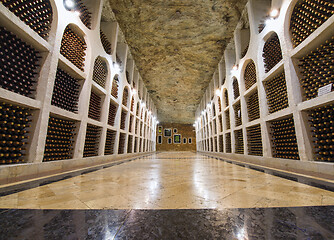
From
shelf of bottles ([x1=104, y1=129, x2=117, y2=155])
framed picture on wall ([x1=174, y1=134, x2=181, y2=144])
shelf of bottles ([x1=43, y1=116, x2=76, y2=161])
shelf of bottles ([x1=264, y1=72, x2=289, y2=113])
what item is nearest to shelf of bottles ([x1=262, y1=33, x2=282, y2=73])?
shelf of bottles ([x1=264, y1=72, x2=289, y2=113])

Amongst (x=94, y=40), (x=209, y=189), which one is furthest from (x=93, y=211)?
(x=94, y=40)

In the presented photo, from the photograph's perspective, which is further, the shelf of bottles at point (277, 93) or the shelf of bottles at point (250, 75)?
the shelf of bottles at point (250, 75)

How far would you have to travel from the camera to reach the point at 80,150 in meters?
4.45

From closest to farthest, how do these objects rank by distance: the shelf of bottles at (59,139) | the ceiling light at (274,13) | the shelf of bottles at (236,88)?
the shelf of bottles at (59,139)
the ceiling light at (274,13)
the shelf of bottles at (236,88)

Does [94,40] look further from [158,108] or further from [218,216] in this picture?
[158,108]

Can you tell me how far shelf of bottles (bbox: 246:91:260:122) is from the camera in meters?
5.81

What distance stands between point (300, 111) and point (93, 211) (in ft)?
15.4

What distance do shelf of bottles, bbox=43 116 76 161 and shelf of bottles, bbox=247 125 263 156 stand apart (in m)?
6.50

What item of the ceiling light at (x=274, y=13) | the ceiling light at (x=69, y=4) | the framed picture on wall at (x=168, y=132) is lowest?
the framed picture on wall at (x=168, y=132)

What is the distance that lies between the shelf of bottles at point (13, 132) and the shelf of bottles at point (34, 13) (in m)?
1.80

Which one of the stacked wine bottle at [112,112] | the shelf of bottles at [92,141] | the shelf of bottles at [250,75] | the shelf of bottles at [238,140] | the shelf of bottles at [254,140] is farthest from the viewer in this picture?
the shelf of bottles at [238,140]

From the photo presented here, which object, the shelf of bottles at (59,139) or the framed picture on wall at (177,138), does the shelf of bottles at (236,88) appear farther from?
the framed picture on wall at (177,138)

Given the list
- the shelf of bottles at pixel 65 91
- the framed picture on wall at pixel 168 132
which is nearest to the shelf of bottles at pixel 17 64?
the shelf of bottles at pixel 65 91

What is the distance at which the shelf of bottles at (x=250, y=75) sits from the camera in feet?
19.7
